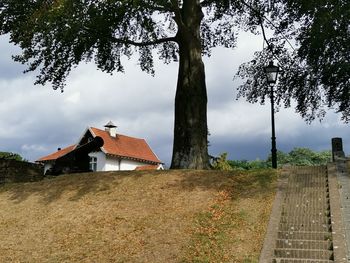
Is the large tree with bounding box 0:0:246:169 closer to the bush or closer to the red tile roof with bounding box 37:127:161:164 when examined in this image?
the bush

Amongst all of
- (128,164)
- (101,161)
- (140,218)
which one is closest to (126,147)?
(128,164)

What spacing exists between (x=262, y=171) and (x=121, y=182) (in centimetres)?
462

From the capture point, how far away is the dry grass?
36.2ft

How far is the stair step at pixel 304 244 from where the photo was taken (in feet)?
34.6

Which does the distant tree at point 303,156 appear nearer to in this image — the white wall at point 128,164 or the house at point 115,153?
the house at point 115,153

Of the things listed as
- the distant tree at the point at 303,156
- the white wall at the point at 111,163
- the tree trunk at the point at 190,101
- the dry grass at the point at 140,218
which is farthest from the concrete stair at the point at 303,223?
the white wall at the point at 111,163

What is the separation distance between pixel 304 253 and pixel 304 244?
1.34ft

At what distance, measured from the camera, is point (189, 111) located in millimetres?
18781

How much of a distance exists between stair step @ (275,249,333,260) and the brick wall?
39.8 feet

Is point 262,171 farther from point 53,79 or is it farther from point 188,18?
point 53,79

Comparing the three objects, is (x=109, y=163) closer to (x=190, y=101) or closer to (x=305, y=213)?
(x=190, y=101)

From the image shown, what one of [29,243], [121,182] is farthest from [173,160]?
[29,243]

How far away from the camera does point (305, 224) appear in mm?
11711

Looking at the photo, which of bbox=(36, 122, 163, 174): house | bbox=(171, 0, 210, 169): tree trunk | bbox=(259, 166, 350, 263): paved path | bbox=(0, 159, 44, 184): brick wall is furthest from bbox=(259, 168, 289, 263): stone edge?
bbox=(36, 122, 163, 174): house
